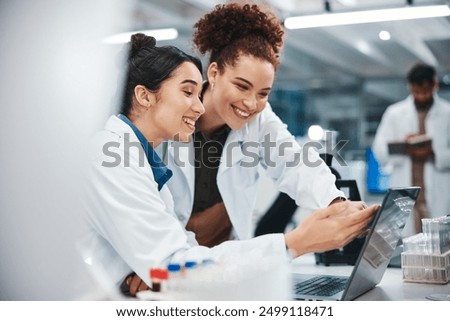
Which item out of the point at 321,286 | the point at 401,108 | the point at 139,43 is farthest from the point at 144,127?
the point at 401,108

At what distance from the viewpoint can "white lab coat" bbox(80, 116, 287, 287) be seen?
50.3 inches

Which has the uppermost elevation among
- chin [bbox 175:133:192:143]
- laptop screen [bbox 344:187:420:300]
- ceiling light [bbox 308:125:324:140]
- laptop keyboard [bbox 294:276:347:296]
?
ceiling light [bbox 308:125:324:140]

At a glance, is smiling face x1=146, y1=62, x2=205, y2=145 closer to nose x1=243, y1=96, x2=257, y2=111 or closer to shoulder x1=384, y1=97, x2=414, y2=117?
nose x1=243, y1=96, x2=257, y2=111

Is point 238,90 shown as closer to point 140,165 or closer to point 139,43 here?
point 139,43

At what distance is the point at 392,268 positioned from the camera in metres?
1.62

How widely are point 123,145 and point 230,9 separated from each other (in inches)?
23.5

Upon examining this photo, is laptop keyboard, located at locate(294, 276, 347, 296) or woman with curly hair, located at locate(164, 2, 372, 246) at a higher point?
woman with curly hair, located at locate(164, 2, 372, 246)

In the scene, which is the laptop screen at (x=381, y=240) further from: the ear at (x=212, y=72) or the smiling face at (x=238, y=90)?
the ear at (x=212, y=72)

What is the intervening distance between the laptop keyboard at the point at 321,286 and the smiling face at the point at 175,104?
0.54m

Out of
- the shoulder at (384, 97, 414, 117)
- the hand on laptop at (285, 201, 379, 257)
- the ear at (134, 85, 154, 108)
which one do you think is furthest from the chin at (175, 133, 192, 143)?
the shoulder at (384, 97, 414, 117)

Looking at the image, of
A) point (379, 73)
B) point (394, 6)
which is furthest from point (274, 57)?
point (379, 73)

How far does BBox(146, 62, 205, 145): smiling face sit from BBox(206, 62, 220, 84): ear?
0.08 meters

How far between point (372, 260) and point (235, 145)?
0.63 meters
